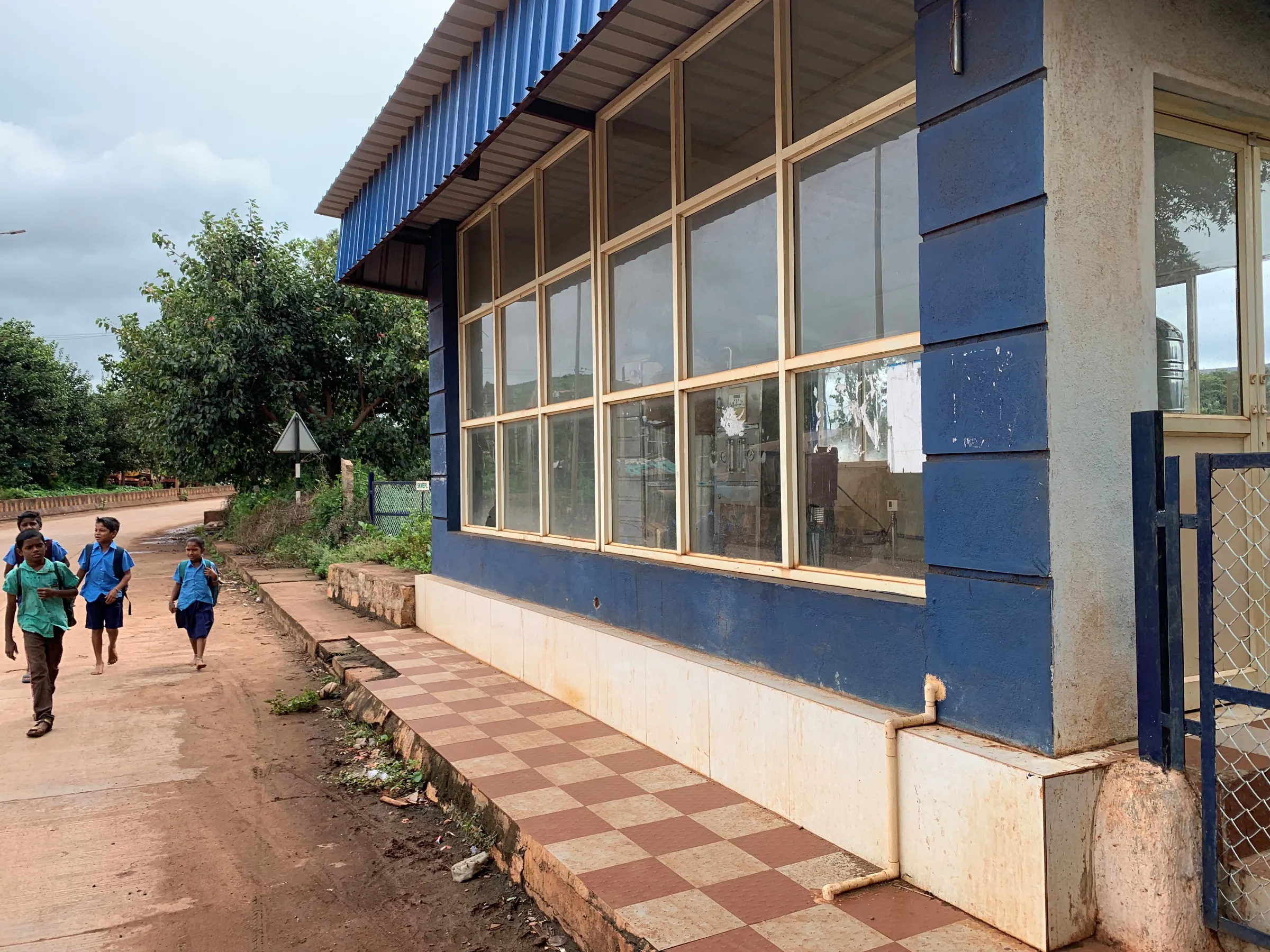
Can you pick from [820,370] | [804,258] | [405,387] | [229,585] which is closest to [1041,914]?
[820,370]

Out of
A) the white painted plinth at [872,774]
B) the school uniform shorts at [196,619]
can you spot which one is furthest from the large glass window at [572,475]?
the school uniform shorts at [196,619]

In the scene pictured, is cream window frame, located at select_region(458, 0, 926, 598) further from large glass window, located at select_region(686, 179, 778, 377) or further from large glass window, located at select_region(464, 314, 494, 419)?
large glass window, located at select_region(464, 314, 494, 419)

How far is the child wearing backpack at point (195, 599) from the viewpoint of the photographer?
27.2 ft

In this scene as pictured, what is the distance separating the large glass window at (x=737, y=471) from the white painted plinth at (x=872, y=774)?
603mm

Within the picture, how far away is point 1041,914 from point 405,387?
18357 millimetres

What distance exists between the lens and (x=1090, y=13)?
278 centimetres

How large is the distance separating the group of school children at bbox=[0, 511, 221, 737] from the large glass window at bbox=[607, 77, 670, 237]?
4.89 m

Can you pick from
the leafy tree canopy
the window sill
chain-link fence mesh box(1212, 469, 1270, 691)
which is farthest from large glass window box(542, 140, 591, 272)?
the leafy tree canopy

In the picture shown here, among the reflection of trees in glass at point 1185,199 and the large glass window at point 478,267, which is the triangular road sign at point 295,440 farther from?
the reflection of trees in glass at point 1185,199

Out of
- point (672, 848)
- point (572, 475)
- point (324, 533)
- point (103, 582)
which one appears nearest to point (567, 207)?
point (572, 475)

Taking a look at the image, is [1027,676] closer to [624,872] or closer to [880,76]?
[624,872]

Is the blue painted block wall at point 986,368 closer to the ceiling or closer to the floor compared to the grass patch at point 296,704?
closer to the ceiling

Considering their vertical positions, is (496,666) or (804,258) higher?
(804,258)

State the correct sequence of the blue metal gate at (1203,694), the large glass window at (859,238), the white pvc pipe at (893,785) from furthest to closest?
1. the large glass window at (859,238)
2. the white pvc pipe at (893,785)
3. the blue metal gate at (1203,694)
